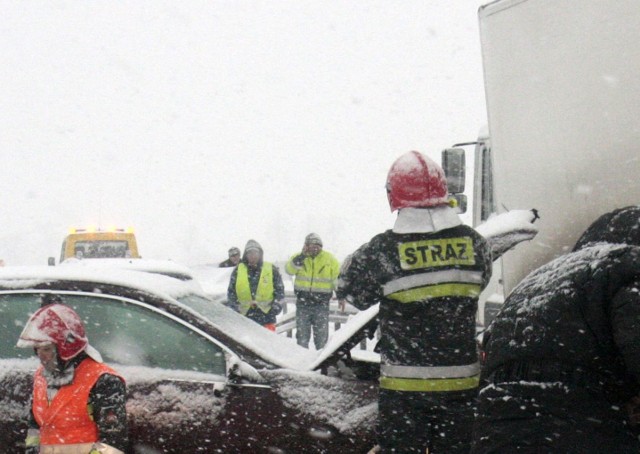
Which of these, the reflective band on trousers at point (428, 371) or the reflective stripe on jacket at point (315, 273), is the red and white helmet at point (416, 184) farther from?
the reflective stripe on jacket at point (315, 273)

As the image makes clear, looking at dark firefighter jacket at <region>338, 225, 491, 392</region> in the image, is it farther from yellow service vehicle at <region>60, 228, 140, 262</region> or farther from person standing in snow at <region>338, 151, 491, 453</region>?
yellow service vehicle at <region>60, 228, 140, 262</region>

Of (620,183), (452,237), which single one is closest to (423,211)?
(452,237)

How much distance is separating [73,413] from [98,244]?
1131 centimetres

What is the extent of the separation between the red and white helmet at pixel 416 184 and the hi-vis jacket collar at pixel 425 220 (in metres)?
0.03

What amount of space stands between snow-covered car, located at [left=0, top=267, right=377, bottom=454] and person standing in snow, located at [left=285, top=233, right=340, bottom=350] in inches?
200

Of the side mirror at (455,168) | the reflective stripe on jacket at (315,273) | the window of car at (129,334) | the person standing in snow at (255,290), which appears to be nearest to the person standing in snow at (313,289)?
the reflective stripe on jacket at (315,273)

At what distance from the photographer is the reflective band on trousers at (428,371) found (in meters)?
3.21

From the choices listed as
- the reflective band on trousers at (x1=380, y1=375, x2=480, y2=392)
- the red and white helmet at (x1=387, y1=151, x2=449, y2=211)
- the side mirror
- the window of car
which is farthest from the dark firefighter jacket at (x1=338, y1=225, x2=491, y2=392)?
the side mirror

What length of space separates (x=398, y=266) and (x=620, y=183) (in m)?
1.01

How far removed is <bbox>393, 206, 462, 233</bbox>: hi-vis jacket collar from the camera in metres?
3.24

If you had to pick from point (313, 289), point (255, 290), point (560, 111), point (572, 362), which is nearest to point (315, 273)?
point (313, 289)

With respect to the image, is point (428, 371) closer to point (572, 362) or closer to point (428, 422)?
point (428, 422)

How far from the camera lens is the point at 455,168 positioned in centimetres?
600

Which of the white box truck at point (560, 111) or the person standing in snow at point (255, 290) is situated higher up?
the white box truck at point (560, 111)
